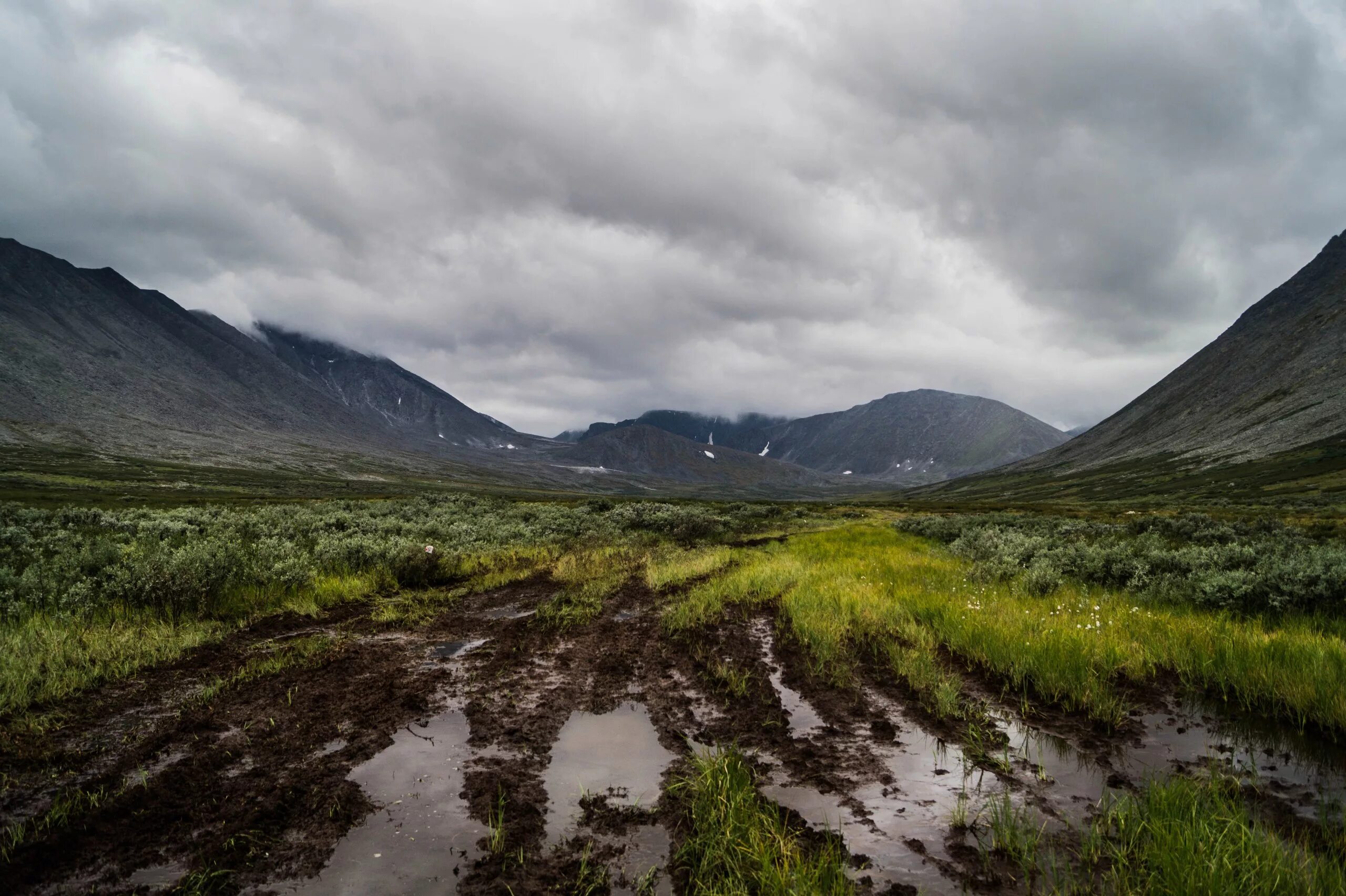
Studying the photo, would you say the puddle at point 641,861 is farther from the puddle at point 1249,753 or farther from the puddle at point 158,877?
the puddle at point 1249,753

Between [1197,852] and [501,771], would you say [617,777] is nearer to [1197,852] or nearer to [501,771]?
[501,771]

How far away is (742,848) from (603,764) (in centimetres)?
252

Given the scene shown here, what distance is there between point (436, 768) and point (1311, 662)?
11.8 m

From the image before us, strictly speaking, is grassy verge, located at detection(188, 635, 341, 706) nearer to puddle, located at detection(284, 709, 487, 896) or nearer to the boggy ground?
the boggy ground

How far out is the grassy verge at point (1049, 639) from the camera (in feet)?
27.0

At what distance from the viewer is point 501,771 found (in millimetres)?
6738

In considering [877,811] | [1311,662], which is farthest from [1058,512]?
[877,811]

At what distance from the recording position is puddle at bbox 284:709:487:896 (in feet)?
15.8

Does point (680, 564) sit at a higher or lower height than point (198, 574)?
lower

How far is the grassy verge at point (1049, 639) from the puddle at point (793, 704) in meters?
0.75

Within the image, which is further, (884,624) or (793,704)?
(884,624)

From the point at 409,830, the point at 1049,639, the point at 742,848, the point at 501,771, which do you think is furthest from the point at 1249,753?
the point at 409,830

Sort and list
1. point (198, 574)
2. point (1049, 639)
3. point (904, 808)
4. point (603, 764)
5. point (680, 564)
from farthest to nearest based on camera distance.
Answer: point (680, 564) → point (198, 574) → point (1049, 639) → point (603, 764) → point (904, 808)

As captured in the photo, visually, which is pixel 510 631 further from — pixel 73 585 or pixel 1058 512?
pixel 1058 512
